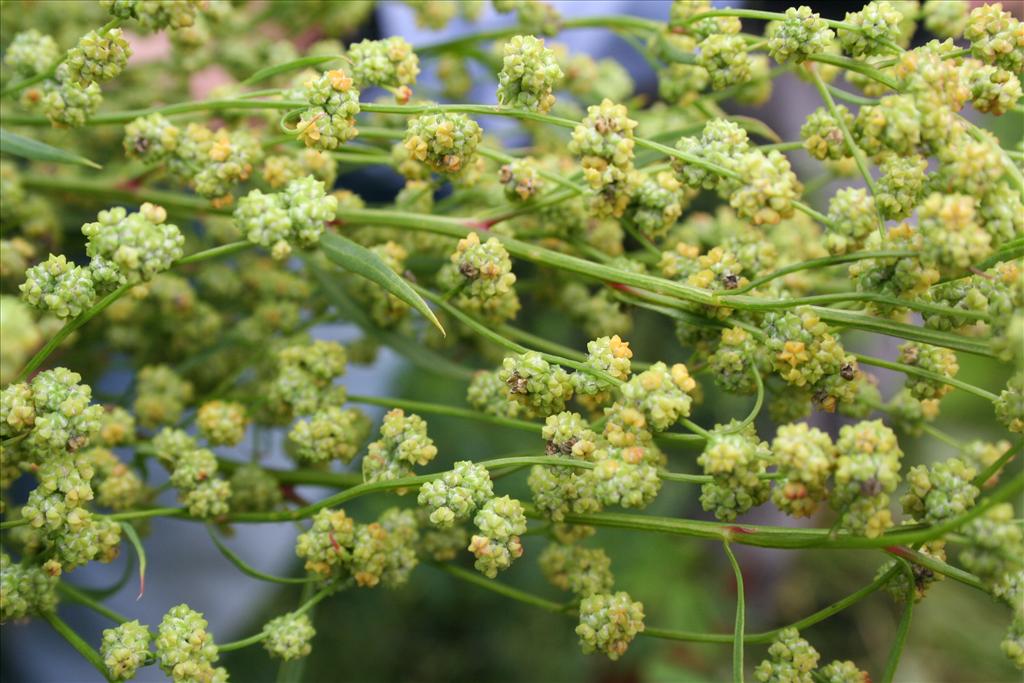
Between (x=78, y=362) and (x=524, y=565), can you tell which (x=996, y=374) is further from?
(x=78, y=362)

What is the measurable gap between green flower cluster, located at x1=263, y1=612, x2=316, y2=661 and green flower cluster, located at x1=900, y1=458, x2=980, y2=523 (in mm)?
346

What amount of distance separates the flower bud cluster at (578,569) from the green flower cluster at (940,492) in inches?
7.4

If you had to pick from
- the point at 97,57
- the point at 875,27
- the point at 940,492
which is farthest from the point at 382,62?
the point at 940,492

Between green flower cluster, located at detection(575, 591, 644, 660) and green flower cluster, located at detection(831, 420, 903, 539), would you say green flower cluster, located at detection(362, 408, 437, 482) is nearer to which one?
green flower cluster, located at detection(575, 591, 644, 660)

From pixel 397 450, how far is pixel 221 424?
142 millimetres

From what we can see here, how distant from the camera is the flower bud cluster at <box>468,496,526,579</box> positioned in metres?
0.49

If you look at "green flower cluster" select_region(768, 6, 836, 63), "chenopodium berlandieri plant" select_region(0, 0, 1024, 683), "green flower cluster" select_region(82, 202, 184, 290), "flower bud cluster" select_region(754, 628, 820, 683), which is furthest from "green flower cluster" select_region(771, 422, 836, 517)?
"green flower cluster" select_region(82, 202, 184, 290)

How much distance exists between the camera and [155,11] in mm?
532

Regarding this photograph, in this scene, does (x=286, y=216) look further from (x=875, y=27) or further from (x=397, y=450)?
A: (x=875, y=27)

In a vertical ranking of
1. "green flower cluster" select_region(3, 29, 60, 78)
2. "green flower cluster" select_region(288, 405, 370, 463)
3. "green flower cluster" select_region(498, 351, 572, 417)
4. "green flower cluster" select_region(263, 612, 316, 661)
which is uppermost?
"green flower cluster" select_region(3, 29, 60, 78)

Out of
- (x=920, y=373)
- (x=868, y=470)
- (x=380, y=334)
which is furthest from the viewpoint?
(x=380, y=334)

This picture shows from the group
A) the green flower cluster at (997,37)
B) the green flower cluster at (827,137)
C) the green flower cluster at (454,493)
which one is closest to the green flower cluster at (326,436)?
the green flower cluster at (454,493)

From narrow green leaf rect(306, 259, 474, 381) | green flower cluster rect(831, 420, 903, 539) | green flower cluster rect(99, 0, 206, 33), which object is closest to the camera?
green flower cluster rect(831, 420, 903, 539)

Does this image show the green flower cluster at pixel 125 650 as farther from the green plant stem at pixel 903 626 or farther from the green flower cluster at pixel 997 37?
the green flower cluster at pixel 997 37
